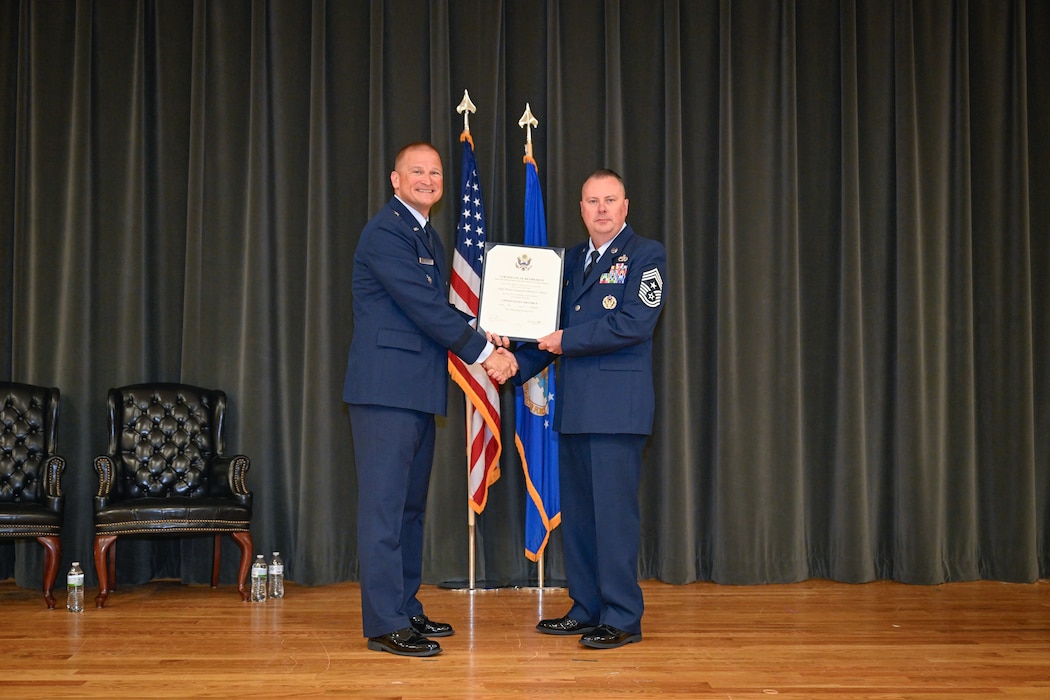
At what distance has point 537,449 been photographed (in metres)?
4.89

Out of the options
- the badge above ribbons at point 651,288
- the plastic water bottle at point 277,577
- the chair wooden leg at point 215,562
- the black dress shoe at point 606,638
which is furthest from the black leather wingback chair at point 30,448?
the badge above ribbons at point 651,288

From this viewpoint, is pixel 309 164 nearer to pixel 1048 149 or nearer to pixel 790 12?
pixel 790 12

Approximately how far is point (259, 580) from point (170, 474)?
2.66ft

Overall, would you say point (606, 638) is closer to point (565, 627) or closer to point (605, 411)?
point (565, 627)

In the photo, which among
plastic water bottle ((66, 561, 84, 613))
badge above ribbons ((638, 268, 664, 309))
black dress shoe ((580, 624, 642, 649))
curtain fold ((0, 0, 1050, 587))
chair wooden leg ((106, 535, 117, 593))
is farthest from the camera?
curtain fold ((0, 0, 1050, 587))

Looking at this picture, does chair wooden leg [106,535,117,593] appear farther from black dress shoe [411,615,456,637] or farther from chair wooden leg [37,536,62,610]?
black dress shoe [411,615,456,637]

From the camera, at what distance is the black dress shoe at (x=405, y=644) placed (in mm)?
3428

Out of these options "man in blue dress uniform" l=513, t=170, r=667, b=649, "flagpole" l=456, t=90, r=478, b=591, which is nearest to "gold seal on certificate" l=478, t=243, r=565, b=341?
"man in blue dress uniform" l=513, t=170, r=667, b=649

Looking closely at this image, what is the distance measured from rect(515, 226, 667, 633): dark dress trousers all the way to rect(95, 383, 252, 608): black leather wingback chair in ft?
6.05

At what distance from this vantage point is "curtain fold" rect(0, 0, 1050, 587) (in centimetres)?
519

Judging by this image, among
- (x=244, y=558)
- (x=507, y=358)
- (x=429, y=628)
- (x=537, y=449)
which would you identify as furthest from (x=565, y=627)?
(x=244, y=558)

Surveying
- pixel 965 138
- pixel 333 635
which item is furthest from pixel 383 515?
pixel 965 138

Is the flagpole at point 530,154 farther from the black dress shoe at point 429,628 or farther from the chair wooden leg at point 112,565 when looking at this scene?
the chair wooden leg at point 112,565

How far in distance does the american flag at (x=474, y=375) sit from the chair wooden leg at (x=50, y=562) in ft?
6.72
